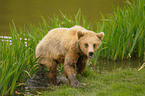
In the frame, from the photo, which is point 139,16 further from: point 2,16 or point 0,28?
point 2,16

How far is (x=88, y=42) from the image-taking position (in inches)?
215

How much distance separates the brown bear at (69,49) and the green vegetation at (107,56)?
23 cm

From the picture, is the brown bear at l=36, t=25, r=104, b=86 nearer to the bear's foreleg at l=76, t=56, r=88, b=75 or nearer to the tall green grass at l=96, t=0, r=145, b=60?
the bear's foreleg at l=76, t=56, r=88, b=75

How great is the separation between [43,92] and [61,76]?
1.04 m

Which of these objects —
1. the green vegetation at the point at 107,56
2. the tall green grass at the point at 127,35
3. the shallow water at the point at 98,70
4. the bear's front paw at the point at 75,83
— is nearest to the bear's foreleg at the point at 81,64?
the green vegetation at the point at 107,56

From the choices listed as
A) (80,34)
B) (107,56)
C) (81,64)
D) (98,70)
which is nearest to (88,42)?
(80,34)

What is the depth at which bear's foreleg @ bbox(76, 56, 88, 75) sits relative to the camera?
597 centimetres

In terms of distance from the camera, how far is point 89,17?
1512 cm

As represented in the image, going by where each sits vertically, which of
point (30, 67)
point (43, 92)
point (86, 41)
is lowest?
point (43, 92)

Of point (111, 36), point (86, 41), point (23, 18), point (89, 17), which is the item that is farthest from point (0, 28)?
point (86, 41)

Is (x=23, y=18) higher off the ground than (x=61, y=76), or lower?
higher

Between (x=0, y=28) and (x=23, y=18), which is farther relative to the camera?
(x=23, y=18)

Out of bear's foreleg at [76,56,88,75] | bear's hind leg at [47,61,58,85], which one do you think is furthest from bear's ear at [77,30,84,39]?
bear's hind leg at [47,61,58,85]

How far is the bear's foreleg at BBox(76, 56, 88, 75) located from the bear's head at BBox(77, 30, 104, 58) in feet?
1.52
